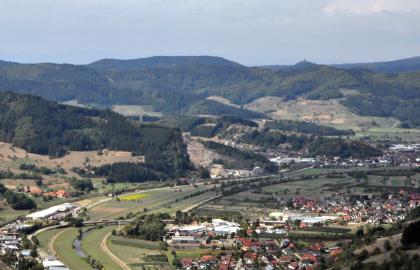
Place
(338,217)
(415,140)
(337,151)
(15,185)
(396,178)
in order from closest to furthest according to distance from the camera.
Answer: (338,217), (15,185), (396,178), (337,151), (415,140)

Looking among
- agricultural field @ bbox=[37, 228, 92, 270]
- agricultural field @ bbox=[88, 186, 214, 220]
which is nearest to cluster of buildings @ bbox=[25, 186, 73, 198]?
agricultural field @ bbox=[88, 186, 214, 220]

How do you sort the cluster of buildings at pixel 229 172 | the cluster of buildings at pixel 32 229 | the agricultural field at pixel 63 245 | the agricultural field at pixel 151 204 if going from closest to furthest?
the cluster of buildings at pixel 32 229 < the agricultural field at pixel 63 245 < the agricultural field at pixel 151 204 < the cluster of buildings at pixel 229 172

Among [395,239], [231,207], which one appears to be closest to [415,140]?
[231,207]

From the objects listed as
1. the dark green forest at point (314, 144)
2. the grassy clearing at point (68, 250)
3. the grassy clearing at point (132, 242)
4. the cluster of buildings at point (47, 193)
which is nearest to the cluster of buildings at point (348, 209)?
the grassy clearing at point (132, 242)

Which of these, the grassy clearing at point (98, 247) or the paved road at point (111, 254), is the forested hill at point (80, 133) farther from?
the paved road at point (111, 254)

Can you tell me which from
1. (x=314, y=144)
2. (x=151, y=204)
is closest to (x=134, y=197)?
(x=151, y=204)

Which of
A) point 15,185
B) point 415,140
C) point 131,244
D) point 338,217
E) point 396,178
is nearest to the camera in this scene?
point 131,244

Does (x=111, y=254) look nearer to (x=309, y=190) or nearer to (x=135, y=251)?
(x=135, y=251)

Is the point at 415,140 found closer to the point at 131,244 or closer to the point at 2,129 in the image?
the point at 2,129
